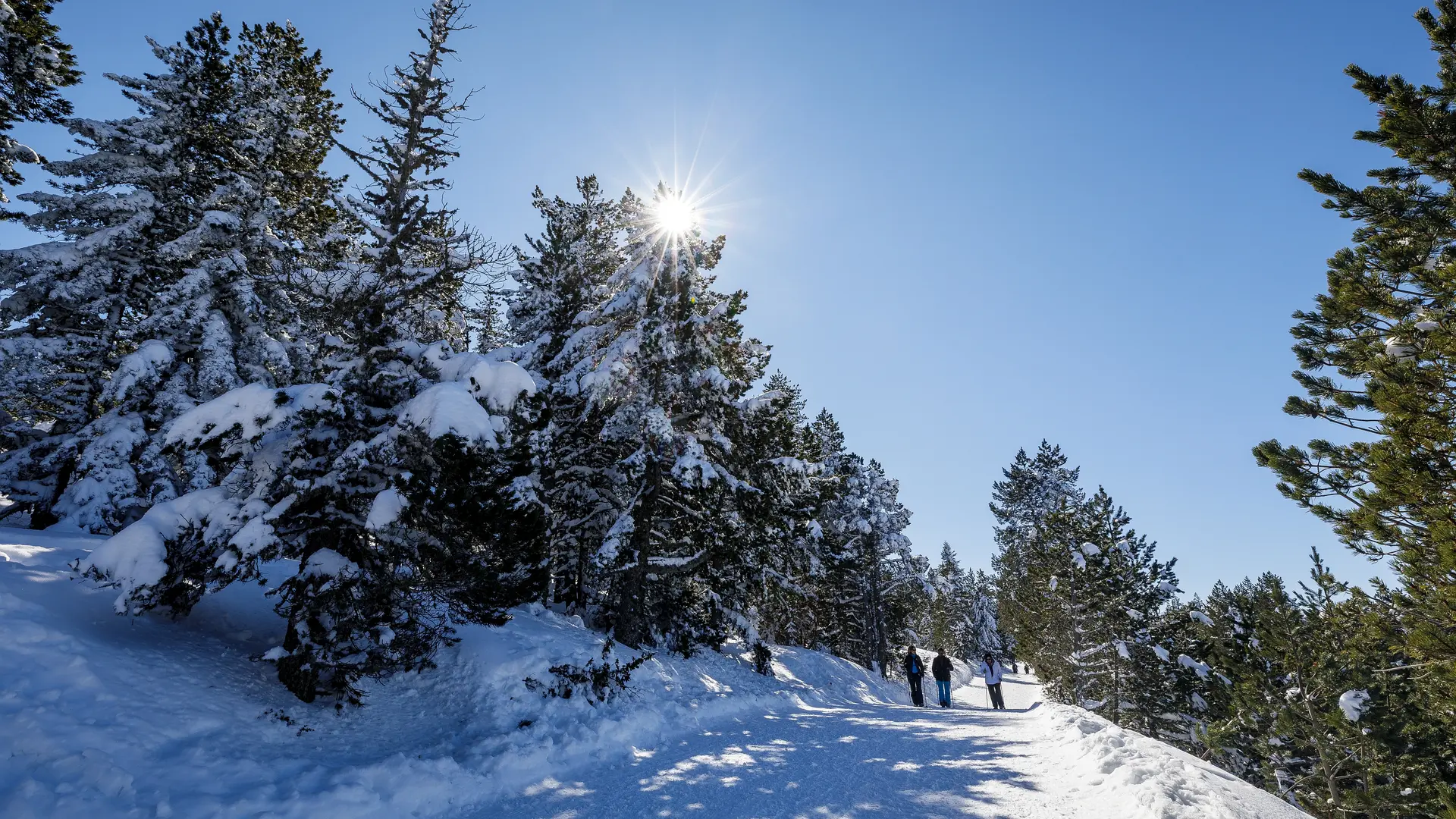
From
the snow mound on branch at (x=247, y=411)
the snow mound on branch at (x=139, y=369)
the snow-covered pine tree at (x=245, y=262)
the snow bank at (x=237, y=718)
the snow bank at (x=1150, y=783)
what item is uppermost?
the snow-covered pine tree at (x=245, y=262)

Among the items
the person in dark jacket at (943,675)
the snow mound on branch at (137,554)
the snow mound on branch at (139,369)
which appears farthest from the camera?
the person in dark jacket at (943,675)

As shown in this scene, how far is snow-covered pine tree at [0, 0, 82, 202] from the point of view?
1307cm

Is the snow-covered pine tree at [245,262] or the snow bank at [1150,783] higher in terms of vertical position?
the snow-covered pine tree at [245,262]

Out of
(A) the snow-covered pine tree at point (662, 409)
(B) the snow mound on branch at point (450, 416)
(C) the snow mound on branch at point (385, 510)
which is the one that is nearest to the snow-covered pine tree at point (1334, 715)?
(A) the snow-covered pine tree at point (662, 409)

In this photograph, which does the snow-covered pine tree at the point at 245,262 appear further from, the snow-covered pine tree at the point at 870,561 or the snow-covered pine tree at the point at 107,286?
the snow-covered pine tree at the point at 870,561

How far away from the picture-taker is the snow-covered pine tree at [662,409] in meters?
15.0

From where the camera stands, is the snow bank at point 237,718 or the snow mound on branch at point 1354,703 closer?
the snow bank at point 237,718

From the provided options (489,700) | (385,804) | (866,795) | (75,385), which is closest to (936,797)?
(866,795)

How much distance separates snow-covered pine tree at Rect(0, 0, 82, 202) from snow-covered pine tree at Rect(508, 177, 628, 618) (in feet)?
40.9

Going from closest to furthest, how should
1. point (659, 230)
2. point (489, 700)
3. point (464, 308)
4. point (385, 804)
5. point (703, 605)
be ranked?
point (385, 804) → point (489, 700) → point (464, 308) → point (659, 230) → point (703, 605)

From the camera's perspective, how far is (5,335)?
14.6 m

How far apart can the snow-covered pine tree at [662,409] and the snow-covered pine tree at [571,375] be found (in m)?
0.64

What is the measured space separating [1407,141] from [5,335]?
30107mm

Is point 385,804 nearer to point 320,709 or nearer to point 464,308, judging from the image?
point 320,709
